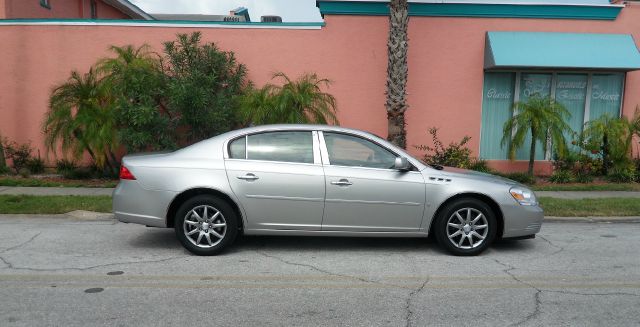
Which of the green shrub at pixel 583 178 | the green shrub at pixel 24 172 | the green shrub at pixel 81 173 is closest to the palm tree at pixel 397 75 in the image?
the green shrub at pixel 583 178

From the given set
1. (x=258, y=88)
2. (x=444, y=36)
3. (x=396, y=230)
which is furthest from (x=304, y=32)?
(x=396, y=230)

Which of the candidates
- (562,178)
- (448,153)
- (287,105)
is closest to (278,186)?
(287,105)

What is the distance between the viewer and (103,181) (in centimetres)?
1182

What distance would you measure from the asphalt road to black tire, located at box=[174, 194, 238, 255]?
0.14m

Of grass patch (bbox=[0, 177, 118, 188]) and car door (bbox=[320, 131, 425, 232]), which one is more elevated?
car door (bbox=[320, 131, 425, 232])

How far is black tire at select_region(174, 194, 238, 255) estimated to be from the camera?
6.27 metres

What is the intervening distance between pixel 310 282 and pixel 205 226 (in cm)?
154

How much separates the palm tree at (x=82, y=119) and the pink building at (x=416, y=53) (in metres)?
1.37

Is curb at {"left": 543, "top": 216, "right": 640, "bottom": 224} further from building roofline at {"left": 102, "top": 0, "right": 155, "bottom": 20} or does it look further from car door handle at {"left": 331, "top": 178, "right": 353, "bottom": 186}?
building roofline at {"left": 102, "top": 0, "right": 155, "bottom": 20}

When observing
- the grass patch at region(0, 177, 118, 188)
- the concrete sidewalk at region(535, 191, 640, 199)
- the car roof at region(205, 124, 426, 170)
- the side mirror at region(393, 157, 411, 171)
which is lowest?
the concrete sidewalk at region(535, 191, 640, 199)

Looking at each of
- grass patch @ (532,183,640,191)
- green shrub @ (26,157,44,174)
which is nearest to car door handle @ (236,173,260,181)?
grass patch @ (532,183,640,191)

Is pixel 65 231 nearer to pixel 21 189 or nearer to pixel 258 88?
pixel 21 189

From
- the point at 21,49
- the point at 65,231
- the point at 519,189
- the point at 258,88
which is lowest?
the point at 65,231

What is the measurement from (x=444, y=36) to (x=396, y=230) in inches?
302
